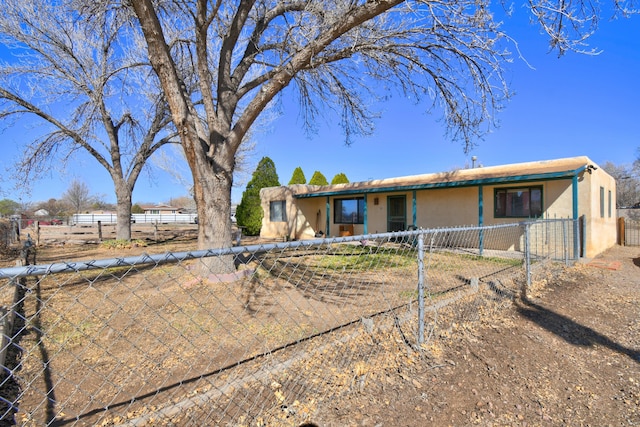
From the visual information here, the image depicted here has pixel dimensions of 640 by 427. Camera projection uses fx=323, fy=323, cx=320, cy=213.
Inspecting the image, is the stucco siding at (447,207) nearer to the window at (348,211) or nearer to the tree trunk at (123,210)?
the window at (348,211)

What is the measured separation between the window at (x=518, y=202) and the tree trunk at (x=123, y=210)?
1417cm

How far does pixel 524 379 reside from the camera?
2.88 meters

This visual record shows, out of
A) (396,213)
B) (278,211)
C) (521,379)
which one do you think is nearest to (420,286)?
(521,379)

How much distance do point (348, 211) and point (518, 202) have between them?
7523mm

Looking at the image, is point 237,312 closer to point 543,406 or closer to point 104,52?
point 543,406

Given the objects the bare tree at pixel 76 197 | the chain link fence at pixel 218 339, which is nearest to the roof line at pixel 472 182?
the chain link fence at pixel 218 339

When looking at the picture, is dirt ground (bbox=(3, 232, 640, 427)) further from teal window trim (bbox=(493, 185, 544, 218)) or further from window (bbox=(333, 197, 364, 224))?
window (bbox=(333, 197, 364, 224))

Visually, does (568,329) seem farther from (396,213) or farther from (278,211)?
(278,211)

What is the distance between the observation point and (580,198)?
9.55 m

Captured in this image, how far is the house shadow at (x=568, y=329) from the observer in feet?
11.5

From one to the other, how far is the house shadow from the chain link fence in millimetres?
368

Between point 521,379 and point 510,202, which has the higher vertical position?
point 510,202

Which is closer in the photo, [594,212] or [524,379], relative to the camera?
[524,379]

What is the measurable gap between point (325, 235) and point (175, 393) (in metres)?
13.8
